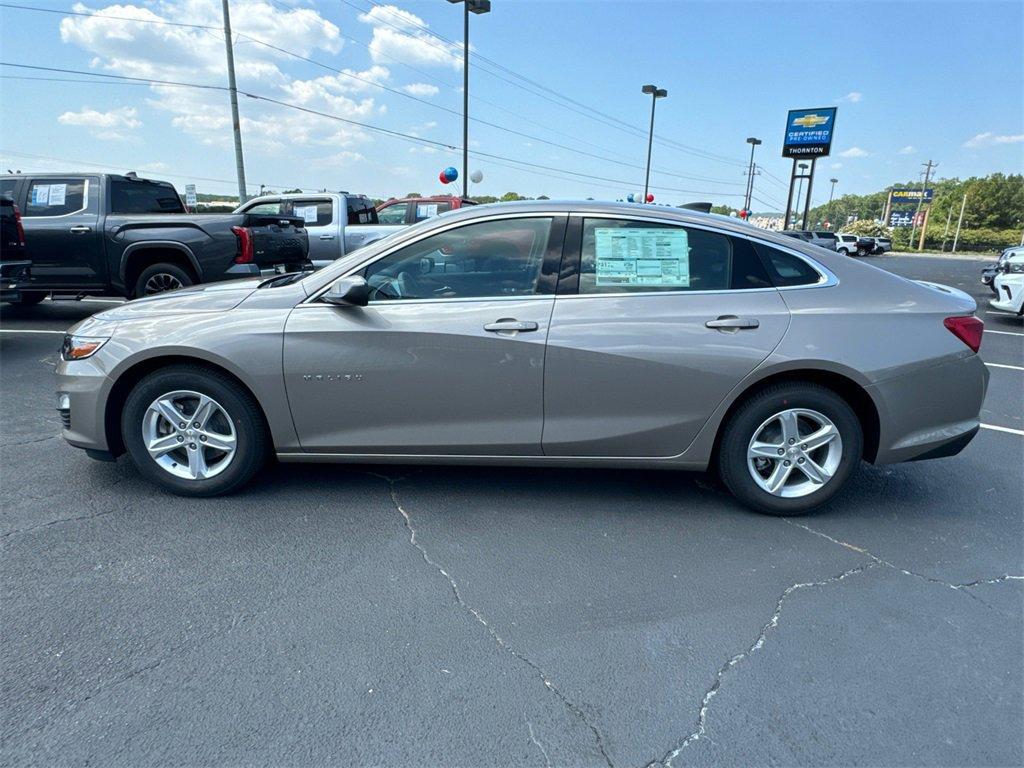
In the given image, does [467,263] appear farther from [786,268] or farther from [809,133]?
[809,133]

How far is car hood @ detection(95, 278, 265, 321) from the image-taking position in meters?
3.35

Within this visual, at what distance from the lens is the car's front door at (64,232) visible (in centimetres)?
791

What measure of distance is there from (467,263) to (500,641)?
74.6 inches

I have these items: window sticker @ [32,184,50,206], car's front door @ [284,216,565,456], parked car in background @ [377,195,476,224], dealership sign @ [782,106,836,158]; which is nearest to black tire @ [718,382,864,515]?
car's front door @ [284,216,565,456]

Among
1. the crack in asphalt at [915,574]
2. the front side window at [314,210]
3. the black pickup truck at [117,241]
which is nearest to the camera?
the crack in asphalt at [915,574]

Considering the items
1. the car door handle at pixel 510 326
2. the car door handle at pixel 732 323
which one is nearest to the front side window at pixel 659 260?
the car door handle at pixel 732 323

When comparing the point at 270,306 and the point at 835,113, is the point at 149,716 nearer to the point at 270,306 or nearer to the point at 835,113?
the point at 270,306

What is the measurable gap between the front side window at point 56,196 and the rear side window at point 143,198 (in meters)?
0.36

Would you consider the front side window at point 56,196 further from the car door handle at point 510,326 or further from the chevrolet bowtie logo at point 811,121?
the chevrolet bowtie logo at point 811,121

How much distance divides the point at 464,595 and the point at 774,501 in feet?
5.82

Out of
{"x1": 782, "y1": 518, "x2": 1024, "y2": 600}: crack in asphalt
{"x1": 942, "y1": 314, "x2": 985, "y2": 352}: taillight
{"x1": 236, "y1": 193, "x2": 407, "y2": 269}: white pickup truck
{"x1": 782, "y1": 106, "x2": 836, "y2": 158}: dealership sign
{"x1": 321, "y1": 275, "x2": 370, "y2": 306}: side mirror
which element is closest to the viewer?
{"x1": 782, "y1": 518, "x2": 1024, "y2": 600}: crack in asphalt

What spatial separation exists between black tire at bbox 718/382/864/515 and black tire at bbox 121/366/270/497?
2517 mm

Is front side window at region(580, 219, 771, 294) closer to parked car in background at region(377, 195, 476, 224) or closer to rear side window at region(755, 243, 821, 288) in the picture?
rear side window at region(755, 243, 821, 288)

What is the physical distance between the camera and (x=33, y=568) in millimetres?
2768
